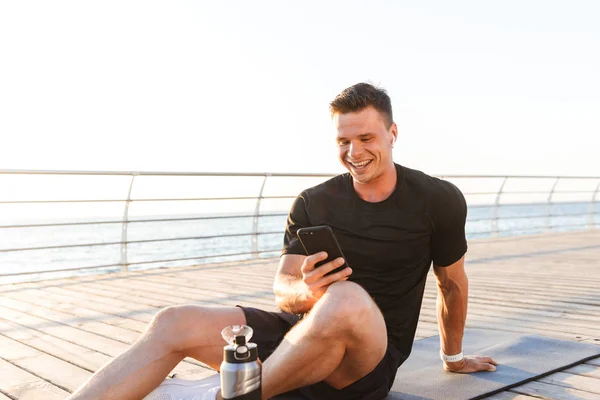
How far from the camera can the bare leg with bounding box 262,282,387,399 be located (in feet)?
5.54

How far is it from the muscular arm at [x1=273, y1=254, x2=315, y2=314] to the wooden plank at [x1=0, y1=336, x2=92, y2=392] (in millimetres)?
871

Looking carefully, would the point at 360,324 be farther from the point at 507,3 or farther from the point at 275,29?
the point at 507,3

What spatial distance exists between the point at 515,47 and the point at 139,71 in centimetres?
1197

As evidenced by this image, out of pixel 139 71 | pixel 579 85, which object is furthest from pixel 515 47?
pixel 139 71

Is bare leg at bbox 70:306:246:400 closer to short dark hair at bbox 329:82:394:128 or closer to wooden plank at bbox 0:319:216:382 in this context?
wooden plank at bbox 0:319:216:382

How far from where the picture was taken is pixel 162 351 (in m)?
1.83

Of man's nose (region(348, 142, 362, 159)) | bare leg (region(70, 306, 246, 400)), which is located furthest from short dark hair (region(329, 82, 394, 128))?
bare leg (region(70, 306, 246, 400))

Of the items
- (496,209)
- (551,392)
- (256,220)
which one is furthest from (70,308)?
(496,209)

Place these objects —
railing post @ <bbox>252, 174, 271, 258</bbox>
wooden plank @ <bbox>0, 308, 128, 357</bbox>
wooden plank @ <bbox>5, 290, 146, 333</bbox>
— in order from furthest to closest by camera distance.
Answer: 1. railing post @ <bbox>252, 174, 271, 258</bbox>
2. wooden plank @ <bbox>5, 290, 146, 333</bbox>
3. wooden plank @ <bbox>0, 308, 128, 357</bbox>

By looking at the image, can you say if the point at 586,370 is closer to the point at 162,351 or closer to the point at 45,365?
the point at 162,351

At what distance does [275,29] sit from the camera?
13.8 metres

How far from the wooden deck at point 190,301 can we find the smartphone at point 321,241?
30.5 inches

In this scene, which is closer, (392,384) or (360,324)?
(360,324)

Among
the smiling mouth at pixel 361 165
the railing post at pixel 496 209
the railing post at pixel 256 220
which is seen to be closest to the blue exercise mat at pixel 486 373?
the smiling mouth at pixel 361 165
